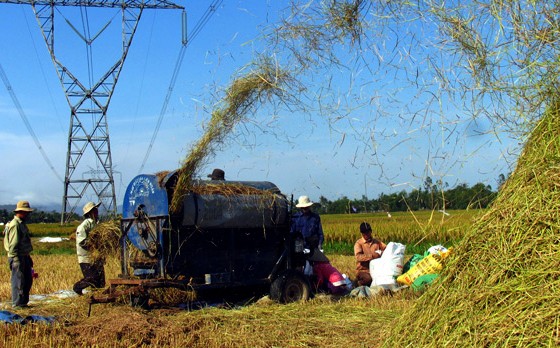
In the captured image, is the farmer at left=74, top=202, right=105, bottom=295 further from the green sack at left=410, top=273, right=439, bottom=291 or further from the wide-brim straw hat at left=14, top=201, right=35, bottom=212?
the green sack at left=410, top=273, right=439, bottom=291

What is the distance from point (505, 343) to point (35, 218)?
7454 centimetres

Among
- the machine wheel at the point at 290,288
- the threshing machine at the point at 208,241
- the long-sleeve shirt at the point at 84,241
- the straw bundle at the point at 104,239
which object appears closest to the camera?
the threshing machine at the point at 208,241

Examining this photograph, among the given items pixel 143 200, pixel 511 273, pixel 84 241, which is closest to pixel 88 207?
pixel 84 241

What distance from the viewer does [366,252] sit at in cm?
1095

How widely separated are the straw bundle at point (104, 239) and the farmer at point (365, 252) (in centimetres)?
381

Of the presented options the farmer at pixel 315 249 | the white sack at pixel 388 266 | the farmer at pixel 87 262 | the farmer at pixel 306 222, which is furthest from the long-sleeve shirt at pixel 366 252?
the farmer at pixel 87 262

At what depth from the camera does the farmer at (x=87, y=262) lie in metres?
10.2

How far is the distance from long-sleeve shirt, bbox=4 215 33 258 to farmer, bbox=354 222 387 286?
504cm

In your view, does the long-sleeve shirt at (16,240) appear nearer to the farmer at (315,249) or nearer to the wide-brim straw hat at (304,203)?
the farmer at (315,249)

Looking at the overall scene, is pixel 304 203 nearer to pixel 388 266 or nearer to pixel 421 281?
pixel 388 266

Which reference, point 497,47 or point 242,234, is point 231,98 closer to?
point 242,234

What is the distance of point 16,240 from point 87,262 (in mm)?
1276

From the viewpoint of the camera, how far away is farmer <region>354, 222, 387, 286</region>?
424 inches

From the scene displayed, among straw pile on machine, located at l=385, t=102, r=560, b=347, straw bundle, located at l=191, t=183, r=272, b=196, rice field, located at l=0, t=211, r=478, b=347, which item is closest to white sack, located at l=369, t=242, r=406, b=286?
rice field, located at l=0, t=211, r=478, b=347
